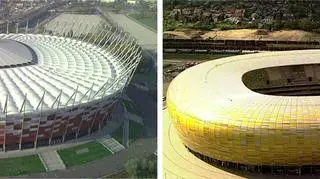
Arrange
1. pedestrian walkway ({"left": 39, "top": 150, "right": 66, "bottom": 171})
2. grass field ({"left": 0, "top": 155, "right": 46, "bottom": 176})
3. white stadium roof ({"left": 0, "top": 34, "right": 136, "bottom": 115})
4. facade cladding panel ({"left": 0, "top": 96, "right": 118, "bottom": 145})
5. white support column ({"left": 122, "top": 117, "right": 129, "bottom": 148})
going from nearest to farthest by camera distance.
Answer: grass field ({"left": 0, "top": 155, "right": 46, "bottom": 176})
pedestrian walkway ({"left": 39, "top": 150, "right": 66, "bottom": 171})
facade cladding panel ({"left": 0, "top": 96, "right": 118, "bottom": 145})
white support column ({"left": 122, "top": 117, "right": 129, "bottom": 148})
white stadium roof ({"left": 0, "top": 34, "right": 136, "bottom": 115})

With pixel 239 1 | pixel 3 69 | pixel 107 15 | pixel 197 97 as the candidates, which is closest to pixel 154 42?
pixel 107 15

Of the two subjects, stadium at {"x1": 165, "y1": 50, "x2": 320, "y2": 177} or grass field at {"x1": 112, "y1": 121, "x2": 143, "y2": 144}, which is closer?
stadium at {"x1": 165, "y1": 50, "x2": 320, "y2": 177}

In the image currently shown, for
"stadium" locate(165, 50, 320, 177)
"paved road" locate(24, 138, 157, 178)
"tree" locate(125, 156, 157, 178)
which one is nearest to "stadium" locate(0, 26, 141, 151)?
"paved road" locate(24, 138, 157, 178)

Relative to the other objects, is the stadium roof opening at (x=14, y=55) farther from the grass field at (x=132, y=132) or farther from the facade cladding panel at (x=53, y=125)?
the grass field at (x=132, y=132)

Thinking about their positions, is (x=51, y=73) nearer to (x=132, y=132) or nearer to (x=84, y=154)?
(x=132, y=132)

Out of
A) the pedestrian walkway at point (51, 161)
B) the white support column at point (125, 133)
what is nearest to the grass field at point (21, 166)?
the pedestrian walkway at point (51, 161)

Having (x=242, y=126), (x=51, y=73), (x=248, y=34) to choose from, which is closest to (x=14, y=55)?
(x=51, y=73)

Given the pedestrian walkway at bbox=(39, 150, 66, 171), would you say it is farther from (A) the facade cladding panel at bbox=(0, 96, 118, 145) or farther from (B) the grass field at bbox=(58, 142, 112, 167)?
(A) the facade cladding panel at bbox=(0, 96, 118, 145)
